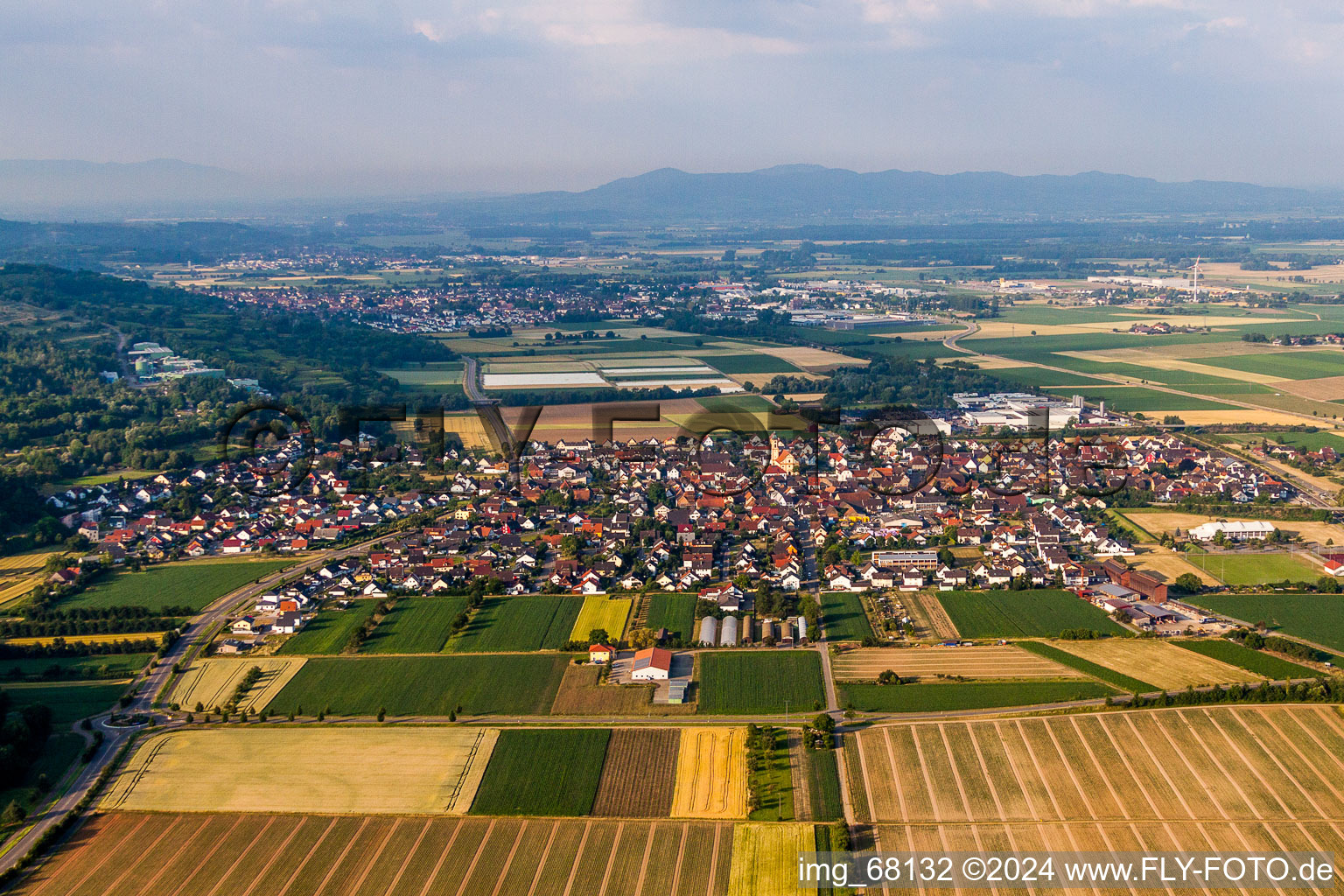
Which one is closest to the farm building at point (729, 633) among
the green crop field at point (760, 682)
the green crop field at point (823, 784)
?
the green crop field at point (760, 682)

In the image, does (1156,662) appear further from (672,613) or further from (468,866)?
(468,866)

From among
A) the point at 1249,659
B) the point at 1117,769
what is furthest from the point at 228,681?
the point at 1249,659

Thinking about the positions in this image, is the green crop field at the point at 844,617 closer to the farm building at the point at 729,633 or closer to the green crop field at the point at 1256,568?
the farm building at the point at 729,633

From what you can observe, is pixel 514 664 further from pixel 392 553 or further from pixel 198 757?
pixel 392 553

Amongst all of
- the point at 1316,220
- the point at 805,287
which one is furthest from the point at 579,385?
the point at 1316,220

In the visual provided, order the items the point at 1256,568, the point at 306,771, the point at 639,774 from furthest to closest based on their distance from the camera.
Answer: the point at 1256,568
the point at 306,771
the point at 639,774

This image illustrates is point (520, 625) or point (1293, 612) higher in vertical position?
point (1293, 612)

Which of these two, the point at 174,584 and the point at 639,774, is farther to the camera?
the point at 174,584

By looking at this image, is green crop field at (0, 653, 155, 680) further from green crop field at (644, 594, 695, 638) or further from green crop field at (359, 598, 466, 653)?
green crop field at (644, 594, 695, 638)
